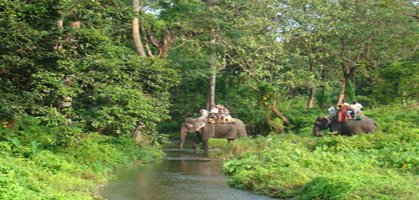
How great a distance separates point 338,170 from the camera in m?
14.2

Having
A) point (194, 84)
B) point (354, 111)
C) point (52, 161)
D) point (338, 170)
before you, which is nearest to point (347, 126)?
point (354, 111)

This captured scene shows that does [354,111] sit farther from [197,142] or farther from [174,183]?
[174,183]

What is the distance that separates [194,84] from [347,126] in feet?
42.7

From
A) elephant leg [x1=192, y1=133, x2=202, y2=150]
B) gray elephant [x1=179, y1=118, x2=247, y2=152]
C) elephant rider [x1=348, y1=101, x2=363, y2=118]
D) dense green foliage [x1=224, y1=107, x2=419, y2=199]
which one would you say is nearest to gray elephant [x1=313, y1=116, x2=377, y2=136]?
elephant rider [x1=348, y1=101, x2=363, y2=118]

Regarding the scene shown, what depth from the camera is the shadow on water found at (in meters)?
13.4

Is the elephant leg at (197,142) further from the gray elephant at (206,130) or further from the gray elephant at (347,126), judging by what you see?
the gray elephant at (347,126)

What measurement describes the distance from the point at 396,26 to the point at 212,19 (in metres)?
10.9

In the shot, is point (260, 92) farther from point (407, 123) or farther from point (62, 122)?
point (62, 122)

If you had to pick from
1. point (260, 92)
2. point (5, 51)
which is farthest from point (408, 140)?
point (260, 92)

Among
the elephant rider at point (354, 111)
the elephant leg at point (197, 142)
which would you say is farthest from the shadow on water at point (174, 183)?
the elephant rider at point (354, 111)

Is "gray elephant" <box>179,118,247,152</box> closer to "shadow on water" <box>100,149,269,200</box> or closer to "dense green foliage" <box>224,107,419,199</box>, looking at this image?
"shadow on water" <box>100,149,269,200</box>

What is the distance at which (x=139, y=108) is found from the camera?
17.4 meters

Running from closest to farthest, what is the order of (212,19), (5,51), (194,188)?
(194,188) < (5,51) < (212,19)

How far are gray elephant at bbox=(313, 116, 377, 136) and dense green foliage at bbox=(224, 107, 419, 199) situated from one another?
5.57m
